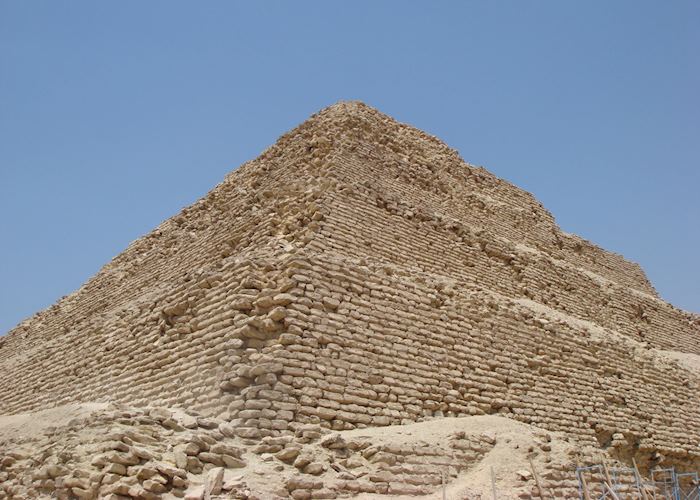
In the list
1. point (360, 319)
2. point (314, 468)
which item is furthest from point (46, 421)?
point (360, 319)

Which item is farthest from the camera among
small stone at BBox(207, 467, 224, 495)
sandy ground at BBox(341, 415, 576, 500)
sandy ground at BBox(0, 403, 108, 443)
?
sandy ground at BBox(0, 403, 108, 443)

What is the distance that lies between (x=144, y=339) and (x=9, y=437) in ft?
7.99

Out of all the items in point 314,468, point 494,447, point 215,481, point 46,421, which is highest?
point 46,421

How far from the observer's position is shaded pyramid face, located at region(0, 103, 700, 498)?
25.2ft

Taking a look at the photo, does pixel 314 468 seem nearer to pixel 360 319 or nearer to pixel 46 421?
pixel 360 319

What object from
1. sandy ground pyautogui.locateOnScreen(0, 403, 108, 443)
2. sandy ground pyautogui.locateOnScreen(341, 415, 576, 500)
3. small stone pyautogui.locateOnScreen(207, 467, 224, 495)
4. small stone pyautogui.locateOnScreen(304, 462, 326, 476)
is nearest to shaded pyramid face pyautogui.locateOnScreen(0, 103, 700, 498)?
sandy ground pyautogui.locateOnScreen(341, 415, 576, 500)

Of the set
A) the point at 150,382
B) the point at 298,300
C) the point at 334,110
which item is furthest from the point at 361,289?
the point at 334,110

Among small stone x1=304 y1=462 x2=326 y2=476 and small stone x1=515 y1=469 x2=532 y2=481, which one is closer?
small stone x1=304 y1=462 x2=326 y2=476

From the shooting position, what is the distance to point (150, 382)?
863cm

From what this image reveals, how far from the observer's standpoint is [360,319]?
8406mm

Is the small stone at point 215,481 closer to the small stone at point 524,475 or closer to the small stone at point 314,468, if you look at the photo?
the small stone at point 314,468

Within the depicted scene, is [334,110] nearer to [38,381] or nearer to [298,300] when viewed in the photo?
[298,300]

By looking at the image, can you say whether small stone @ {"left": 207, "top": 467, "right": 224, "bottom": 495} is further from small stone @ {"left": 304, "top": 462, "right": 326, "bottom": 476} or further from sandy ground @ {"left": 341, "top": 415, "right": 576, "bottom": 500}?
sandy ground @ {"left": 341, "top": 415, "right": 576, "bottom": 500}

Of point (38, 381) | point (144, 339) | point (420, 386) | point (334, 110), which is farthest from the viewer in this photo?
point (334, 110)
